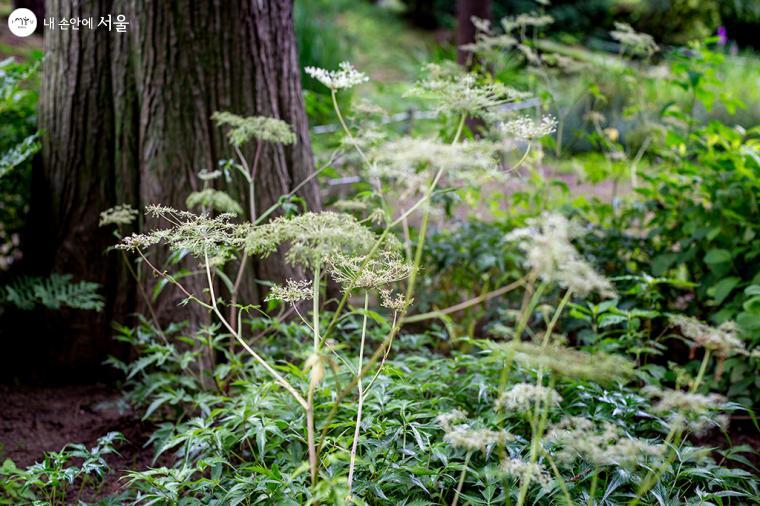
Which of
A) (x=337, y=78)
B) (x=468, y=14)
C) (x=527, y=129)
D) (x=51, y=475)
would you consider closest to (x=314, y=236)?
(x=527, y=129)

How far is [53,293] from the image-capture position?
10.7 ft

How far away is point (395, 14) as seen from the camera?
753 inches

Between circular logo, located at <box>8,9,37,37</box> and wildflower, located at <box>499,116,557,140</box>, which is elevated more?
circular logo, located at <box>8,9,37,37</box>

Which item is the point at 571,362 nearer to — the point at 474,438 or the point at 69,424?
the point at 474,438

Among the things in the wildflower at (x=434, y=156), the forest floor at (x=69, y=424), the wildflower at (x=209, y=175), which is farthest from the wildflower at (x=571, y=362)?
the forest floor at (x=69, y=424)

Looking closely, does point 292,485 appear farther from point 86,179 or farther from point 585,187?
point 585,187

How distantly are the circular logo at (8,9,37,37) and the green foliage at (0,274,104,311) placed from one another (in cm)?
163

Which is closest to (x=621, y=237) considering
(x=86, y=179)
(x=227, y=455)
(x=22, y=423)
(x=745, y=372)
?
(x=745, y=372)

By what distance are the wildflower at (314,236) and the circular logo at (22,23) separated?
313 centimetres

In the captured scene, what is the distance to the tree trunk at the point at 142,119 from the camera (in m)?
3.22

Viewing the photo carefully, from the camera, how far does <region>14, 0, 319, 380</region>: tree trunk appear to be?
3.22 m

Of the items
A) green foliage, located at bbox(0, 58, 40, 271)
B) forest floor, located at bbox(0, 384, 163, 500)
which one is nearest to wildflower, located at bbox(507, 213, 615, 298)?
forest floor, located at bbox(0, 384, 163, 500)

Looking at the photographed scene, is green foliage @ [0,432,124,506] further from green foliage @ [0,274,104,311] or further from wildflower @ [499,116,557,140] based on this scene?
wildflower @ [499,116,557,140]

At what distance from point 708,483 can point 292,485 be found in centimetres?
132
